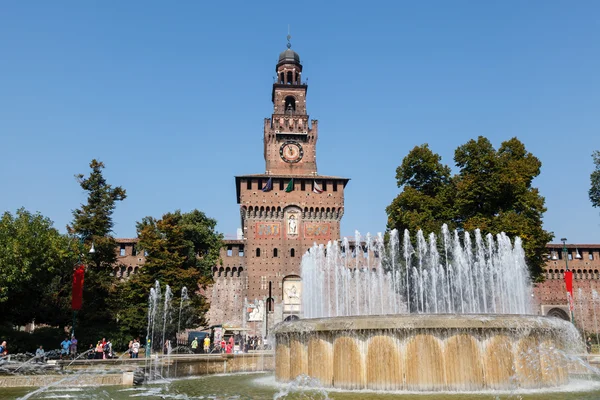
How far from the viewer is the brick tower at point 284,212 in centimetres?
3744

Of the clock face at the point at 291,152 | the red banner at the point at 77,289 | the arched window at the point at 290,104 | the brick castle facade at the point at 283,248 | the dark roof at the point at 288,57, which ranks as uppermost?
the dark roof at the point at 288,57

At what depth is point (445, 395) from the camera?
782 cm

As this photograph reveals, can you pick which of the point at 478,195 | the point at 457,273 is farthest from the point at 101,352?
the point at 478,195

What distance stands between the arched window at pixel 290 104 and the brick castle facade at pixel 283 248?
1.30 m

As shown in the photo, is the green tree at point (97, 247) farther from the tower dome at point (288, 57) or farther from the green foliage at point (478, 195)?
the tower dome at point (288, 57)

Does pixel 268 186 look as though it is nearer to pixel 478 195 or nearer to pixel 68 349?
pixel 478 195

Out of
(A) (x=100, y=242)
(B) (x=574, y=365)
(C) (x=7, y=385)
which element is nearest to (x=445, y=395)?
(B) (x=574, y=365)

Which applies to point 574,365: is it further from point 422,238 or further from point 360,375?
point 422,238

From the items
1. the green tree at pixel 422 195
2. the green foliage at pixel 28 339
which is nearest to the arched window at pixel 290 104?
the green tree at pixel 422 195

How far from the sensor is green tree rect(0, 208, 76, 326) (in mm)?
20359

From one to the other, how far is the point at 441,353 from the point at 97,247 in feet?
72.8

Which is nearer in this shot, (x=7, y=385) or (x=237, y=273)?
(x=7, y=385)

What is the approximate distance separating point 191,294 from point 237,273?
365 inches

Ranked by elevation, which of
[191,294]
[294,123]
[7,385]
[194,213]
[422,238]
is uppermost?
[294,123]
